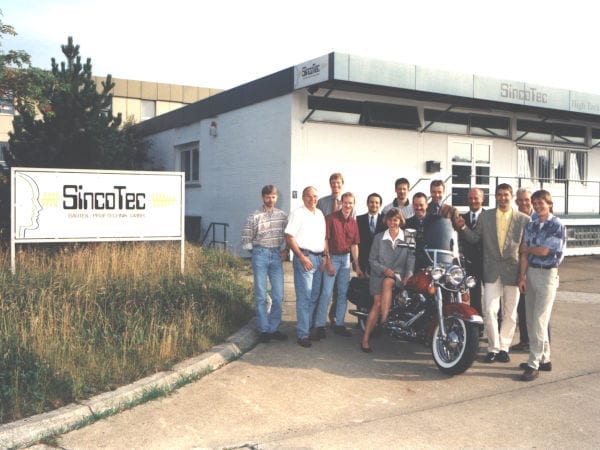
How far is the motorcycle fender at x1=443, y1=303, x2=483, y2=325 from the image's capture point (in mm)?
5586

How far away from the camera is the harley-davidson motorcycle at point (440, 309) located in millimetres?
5684

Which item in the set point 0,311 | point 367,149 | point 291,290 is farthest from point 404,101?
point 0,311

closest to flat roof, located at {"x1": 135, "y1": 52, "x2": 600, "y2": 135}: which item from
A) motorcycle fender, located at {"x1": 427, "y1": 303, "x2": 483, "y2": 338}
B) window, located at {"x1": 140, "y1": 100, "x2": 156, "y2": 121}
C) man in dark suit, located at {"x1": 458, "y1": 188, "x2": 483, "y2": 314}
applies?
man in dark suit, located at {"x1": 458, "y1": 188, "x2": 483, "y2": 314}

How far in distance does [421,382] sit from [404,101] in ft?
36.3

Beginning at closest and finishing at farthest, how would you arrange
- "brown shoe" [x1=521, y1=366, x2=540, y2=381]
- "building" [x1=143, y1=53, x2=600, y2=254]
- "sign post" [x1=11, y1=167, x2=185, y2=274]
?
"brown shoe" [x1=521, y1=366, x2=540, y2=381], "sign post" [x1=11, y1=167, x2=185, y2=274], "building" [x1=143, y1=53, x2=600, y2=254]

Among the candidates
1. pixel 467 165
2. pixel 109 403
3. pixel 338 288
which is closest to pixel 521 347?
pixel 338 288

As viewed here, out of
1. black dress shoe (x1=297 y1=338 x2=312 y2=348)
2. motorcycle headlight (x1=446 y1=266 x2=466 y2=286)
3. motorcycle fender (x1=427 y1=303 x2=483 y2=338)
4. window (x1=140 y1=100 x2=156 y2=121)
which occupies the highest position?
window (x1=140 y1=100 x2=156 y2=121)

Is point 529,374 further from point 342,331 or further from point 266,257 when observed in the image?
point 266,257

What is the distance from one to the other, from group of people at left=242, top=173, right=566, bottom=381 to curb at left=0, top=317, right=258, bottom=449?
110 centimetres

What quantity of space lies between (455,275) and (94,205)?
231 inches

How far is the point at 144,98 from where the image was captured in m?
34.2

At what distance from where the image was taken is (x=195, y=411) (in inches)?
189

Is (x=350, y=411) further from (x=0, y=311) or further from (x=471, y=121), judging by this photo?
(x=471, y=121)

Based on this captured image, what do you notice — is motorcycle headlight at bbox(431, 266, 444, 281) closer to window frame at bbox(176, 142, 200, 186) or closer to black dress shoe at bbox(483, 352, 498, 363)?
black dress shoe at bbox(483, 352, 498, 363)
